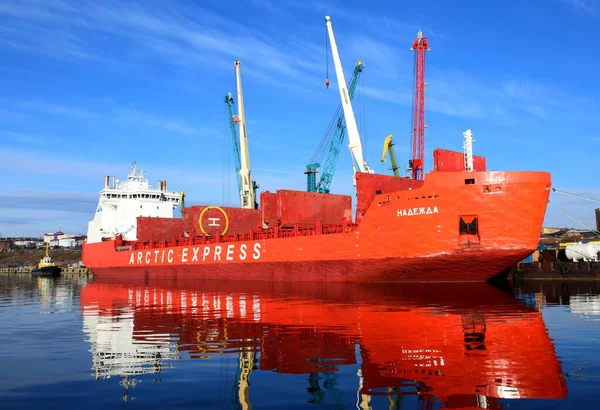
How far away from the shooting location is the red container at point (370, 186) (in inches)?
1257

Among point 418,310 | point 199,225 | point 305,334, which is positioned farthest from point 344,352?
point 199,225

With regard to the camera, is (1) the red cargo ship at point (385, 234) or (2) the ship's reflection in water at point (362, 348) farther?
(1) the red cargo ship at point (385, 234)

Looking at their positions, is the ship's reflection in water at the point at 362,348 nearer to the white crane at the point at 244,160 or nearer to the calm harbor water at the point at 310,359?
the calm harbor water at the point at 310,359

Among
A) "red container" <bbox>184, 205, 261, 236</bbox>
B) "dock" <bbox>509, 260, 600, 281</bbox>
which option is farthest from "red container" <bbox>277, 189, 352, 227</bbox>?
"dock" <bbox>509, 260, 600, 281</bbox>

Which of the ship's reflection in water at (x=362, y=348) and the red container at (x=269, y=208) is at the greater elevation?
the red container at (x=269, y=208)

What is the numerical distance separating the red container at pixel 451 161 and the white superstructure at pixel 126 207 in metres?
41.6

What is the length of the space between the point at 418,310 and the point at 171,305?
1020cm

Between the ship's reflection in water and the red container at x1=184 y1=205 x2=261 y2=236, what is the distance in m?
29.4

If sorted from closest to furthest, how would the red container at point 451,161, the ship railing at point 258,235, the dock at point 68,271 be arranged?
1. the red container at point 451,161
2. the ship railing at point 258,235
3. the dock at point 68,271

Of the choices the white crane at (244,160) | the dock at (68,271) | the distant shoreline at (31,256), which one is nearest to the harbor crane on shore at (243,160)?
the white crane at (244,160)

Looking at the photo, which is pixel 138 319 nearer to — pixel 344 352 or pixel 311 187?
pixel 344 352

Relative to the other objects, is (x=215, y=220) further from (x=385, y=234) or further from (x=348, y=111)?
(x=385, y=234)

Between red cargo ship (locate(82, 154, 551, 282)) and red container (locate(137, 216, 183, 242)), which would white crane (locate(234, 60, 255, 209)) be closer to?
red container (locate(137, 216, 183, 242))

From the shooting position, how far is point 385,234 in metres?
29.0
